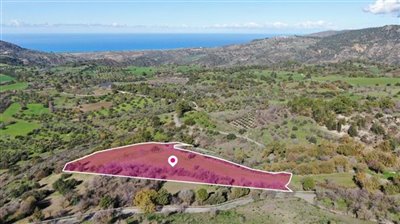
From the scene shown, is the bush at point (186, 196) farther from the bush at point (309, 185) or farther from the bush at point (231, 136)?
the bush at point (231, 136)

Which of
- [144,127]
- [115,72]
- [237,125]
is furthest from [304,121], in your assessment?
[115,72]

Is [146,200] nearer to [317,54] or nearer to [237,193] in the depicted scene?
[237,193]

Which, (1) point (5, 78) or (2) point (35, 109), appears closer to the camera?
(2) point (35, 109)

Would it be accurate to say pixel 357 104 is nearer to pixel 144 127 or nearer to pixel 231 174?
pixel 144 127

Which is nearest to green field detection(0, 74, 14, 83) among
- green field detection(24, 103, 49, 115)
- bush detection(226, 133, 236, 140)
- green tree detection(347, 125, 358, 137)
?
green field detection(24, 103, 49, 115)

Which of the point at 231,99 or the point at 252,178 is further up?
the point at 252,178

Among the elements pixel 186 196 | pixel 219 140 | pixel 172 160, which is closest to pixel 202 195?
pixel 186 196

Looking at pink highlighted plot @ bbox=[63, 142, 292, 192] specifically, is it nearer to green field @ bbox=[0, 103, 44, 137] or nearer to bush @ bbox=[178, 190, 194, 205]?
bush @ bbox=[178, 190, 194, 205]

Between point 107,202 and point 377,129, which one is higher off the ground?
point 107,202

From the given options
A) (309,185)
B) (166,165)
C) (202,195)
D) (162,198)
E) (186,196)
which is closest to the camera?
(166,165)
